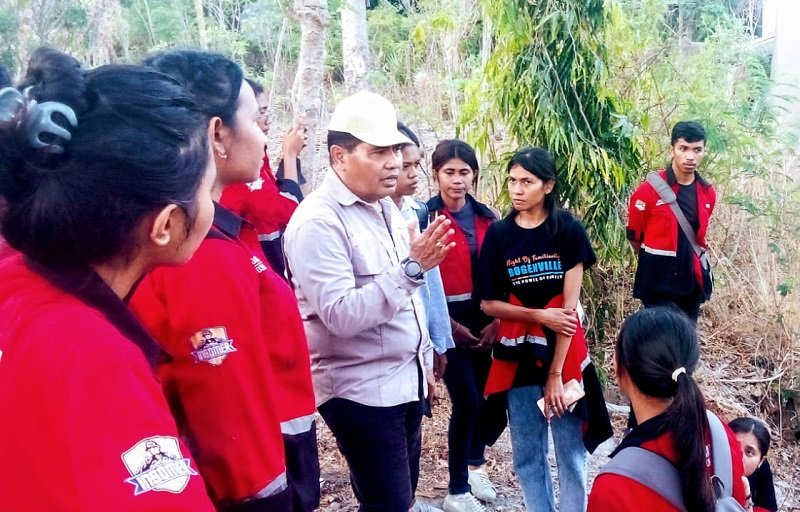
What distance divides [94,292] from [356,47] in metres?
6.84

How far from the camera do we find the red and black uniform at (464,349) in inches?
138

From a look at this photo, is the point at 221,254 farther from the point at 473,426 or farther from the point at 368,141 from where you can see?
the point at 473,426

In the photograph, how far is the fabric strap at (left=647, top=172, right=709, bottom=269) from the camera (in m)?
4.45

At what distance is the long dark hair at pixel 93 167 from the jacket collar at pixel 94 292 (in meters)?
0.02

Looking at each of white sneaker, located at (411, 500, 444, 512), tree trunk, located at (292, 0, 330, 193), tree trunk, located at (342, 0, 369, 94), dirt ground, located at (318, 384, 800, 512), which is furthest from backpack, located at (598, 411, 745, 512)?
tree trunk, located at (342, 0, 369, 94)

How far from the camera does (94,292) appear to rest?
A: 102 centimetres

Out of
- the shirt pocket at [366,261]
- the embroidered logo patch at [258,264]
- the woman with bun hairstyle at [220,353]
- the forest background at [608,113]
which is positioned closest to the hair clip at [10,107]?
the woman with bun hairstyle at [220,353]

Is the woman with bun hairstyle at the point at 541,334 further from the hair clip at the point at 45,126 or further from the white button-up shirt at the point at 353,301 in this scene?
the hair clip at the point at 45,126

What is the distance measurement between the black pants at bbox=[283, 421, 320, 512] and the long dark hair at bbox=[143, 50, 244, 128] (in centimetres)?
84

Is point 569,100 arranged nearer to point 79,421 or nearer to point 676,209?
point 676,209

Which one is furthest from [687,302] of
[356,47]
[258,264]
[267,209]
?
[356,47]

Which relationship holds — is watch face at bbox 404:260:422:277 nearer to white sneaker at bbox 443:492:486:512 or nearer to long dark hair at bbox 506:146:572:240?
long dark hair at bbox 506:146:572:240

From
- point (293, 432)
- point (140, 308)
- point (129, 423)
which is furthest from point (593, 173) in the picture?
point (129, 423)

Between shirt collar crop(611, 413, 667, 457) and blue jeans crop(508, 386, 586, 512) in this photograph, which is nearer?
shirt collar crop(611, 413, 667, 457)
